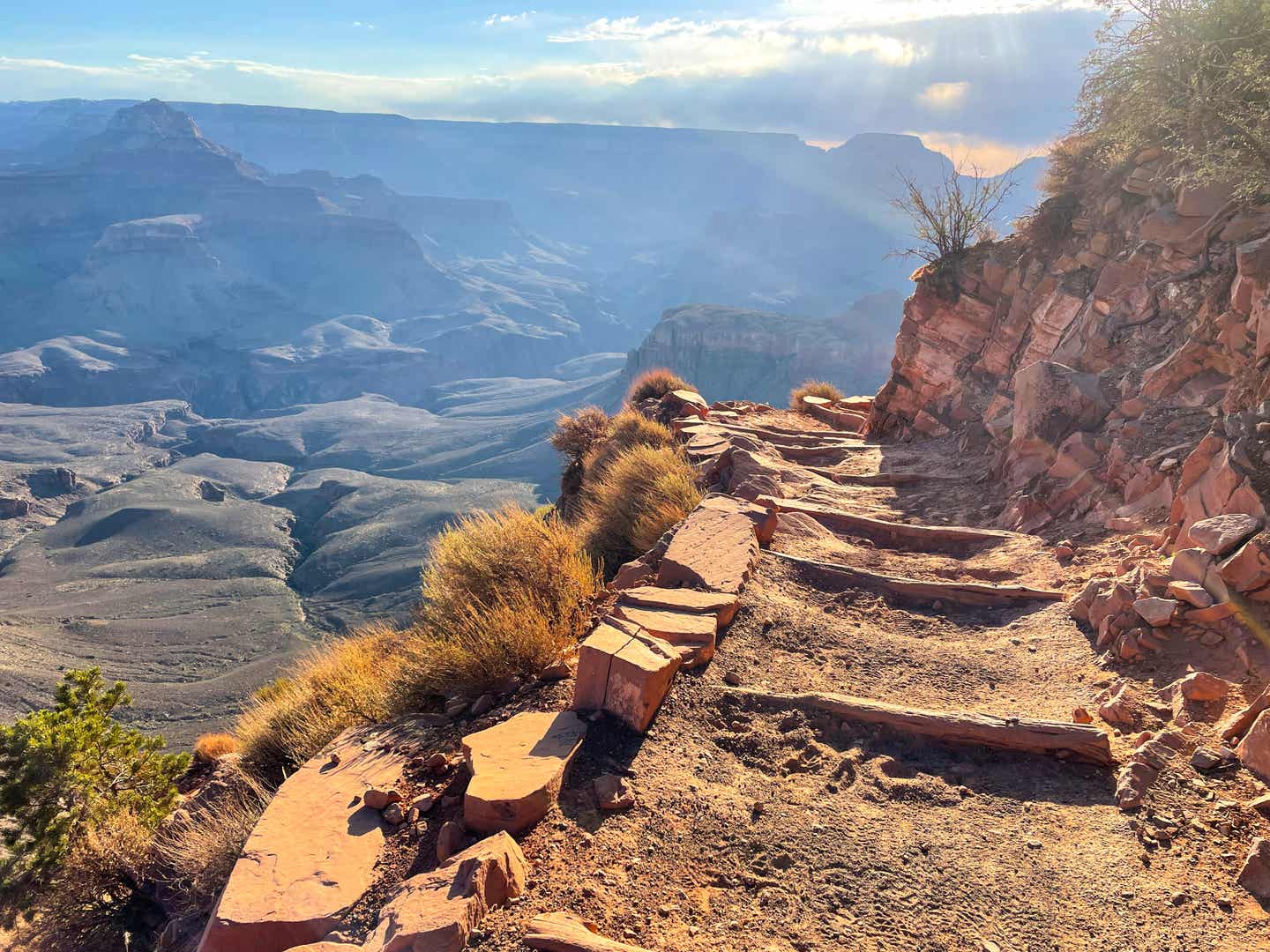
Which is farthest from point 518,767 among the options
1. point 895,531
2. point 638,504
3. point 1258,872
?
point 895,531

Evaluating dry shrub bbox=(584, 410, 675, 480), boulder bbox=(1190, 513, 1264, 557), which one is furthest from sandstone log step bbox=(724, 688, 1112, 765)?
dry shrub bbox=(584, 410, 675, 480)

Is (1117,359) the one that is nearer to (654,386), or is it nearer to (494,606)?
(494,606)

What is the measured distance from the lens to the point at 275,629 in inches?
2217

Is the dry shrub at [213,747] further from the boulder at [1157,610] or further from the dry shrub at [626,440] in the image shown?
the boulder at [1157,610]

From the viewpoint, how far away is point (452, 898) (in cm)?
320

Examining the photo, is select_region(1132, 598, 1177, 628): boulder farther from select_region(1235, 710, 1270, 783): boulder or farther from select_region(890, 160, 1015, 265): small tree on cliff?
select_region(890, 160, 1015, 265): small tree on cliff

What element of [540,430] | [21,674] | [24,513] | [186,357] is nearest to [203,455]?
[24,513]

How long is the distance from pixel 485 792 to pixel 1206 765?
12.2 feet

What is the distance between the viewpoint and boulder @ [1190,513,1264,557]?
15.9 feet

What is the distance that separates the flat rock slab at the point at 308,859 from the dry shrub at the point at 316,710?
31.0 inches

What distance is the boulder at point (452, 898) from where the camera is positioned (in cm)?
300

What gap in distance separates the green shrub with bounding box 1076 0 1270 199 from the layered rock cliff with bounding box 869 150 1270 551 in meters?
0.46

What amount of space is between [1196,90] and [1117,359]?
3.48 metres

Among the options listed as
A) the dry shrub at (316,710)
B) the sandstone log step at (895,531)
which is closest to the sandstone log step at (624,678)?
the dry shrub at (316,710)
